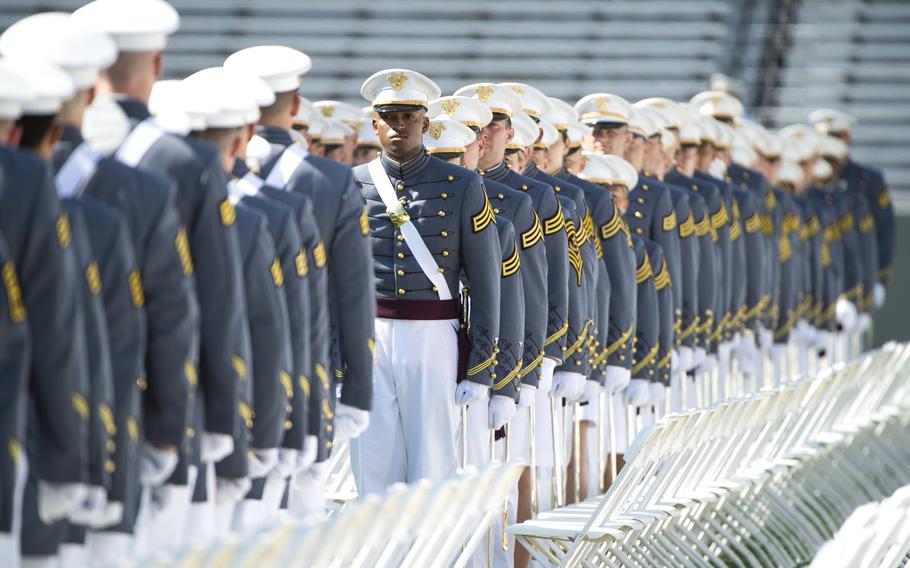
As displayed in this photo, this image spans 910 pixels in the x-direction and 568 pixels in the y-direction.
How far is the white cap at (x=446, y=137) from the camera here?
7.11m

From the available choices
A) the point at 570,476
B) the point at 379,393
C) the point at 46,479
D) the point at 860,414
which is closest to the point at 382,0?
the point at 860,414

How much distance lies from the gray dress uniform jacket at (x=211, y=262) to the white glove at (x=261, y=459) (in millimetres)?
284

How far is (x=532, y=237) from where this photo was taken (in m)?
7.29

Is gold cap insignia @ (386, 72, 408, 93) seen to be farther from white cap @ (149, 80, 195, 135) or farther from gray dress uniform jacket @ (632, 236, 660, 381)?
gray dress uniform jacket @ (632, 236, 660, 381)

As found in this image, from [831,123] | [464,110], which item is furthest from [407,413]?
[831,123]

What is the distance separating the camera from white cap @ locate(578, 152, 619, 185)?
355 inches

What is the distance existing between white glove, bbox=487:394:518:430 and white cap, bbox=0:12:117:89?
290cm

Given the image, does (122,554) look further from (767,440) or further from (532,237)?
(767,440)

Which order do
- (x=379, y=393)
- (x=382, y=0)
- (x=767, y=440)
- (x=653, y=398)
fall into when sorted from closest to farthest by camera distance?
(x=379, y=393)
(x=767, y=440)
(x=653, y=398)
(x=382, y=0)

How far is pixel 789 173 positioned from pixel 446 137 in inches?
293

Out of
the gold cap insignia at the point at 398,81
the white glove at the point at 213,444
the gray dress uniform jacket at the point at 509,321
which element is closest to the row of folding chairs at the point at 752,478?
the gray dress uniform jacket at the point at 509,321

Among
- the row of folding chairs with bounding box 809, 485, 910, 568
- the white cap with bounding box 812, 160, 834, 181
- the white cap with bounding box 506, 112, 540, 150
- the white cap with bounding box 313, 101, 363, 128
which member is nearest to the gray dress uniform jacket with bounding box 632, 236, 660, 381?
the white cap with bounding box 506, 112, 540, 150

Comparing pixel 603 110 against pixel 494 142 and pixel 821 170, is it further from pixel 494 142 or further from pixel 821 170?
pixel 821 170

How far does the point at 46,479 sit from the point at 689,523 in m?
4.23
